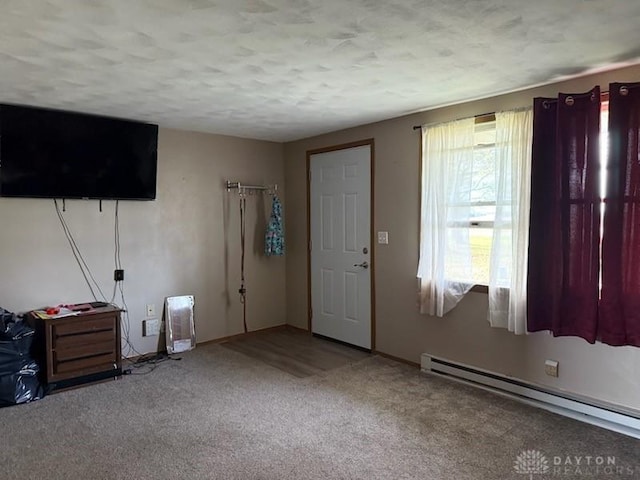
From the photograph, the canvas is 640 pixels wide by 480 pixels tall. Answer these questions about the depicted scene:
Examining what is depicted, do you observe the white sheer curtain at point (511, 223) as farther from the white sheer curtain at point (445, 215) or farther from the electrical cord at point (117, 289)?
the electrical cord at point (117, 289)

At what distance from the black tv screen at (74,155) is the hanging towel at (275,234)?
4.39ft

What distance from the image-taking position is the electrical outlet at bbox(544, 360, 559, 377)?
10.5ft

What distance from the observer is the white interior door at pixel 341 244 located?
4.60 meters

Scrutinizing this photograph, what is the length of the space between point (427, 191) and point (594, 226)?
1.33 metres

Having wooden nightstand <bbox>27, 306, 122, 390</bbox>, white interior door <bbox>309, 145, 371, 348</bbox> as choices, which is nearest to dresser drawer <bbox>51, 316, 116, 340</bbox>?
wooden nightstand <bbox>27, 306, 122, 390</bbox>

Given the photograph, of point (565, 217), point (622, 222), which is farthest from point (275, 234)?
point (622, 222)

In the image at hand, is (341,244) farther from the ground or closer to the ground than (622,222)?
closer to the ground

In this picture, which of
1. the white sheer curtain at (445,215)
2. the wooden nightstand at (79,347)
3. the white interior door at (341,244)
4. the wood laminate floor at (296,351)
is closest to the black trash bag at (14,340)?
the wooden nightstand at (79,347)

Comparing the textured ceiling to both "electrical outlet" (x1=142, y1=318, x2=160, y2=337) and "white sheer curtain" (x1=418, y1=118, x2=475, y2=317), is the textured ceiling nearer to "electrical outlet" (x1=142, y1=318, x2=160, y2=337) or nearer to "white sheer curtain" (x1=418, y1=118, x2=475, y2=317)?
"white sheer curtain" (x1=418, y1=118, x2=475, y2=317)

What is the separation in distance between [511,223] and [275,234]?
268 centimetres

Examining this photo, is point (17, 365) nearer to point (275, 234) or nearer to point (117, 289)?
point (117, 289)

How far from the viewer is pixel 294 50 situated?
8.04 feet

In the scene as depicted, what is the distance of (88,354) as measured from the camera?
3732 millimetres

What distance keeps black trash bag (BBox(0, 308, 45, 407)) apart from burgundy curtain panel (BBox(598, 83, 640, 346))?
4003mm
